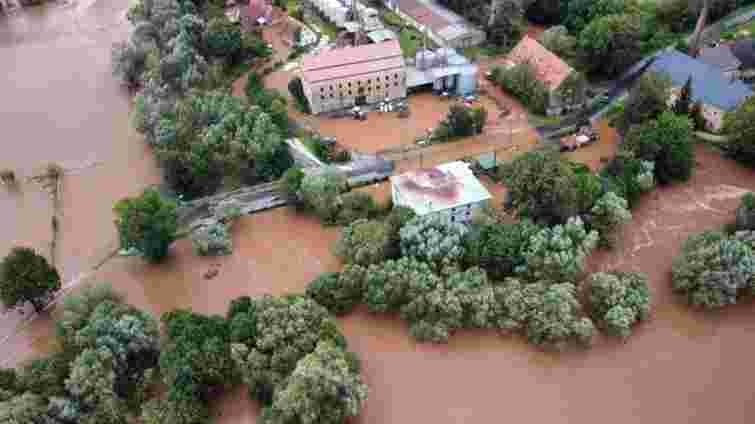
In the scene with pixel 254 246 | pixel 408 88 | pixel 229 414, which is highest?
pixel 408 88

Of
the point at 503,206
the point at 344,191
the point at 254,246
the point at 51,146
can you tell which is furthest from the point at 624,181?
the point at 51,146

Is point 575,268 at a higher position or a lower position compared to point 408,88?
lower

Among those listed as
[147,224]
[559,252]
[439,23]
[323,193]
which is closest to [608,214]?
[559,252]

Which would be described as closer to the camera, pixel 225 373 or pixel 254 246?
pixel 225 373

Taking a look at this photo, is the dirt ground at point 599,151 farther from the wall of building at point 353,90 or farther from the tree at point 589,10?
the wall of building at point 353,90

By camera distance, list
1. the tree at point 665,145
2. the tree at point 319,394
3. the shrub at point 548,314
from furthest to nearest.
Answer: the tree at point 665,145, the shrub at point 548,314, the tree at point 319,394

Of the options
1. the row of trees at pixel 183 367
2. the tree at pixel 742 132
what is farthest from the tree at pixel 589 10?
the row of trees at pixel 183 367

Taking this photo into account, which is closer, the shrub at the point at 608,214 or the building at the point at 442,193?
the shrub at the point at 608,214

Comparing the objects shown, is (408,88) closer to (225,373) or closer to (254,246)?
(254,246)
